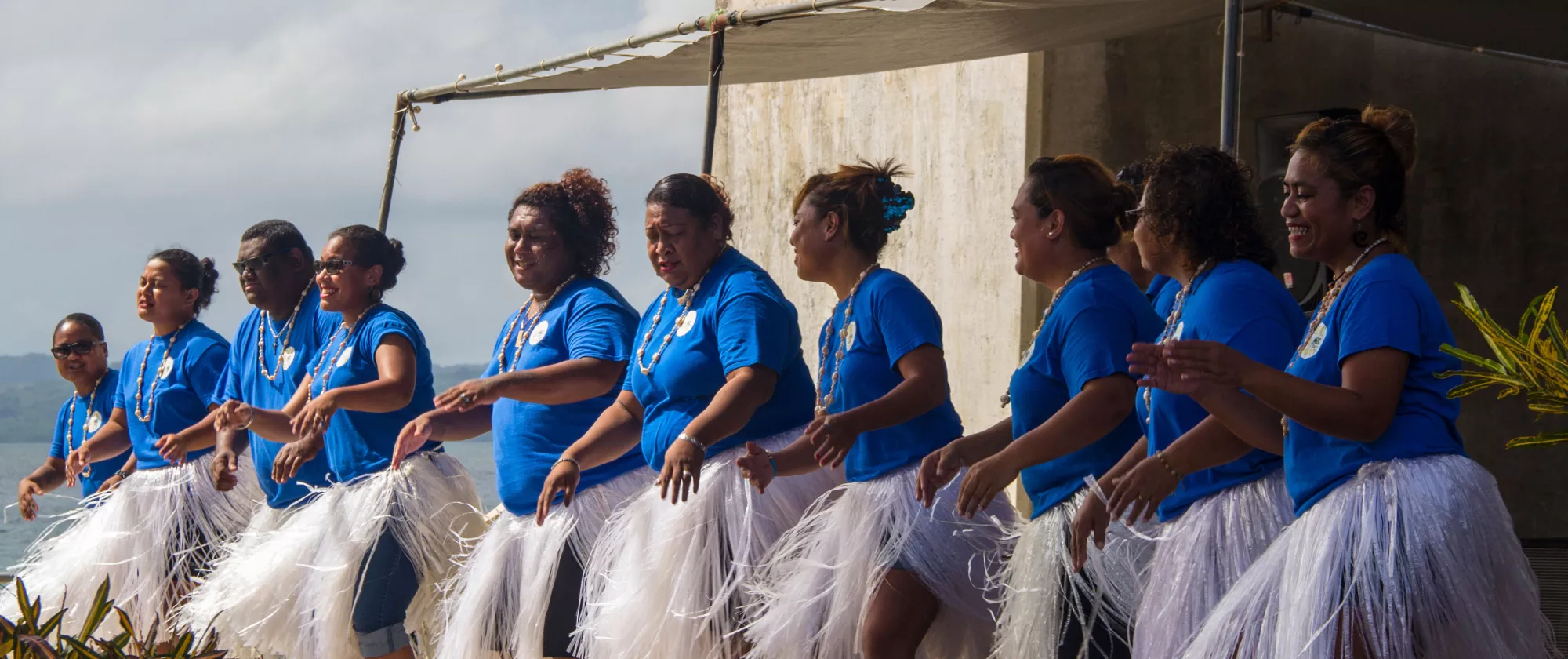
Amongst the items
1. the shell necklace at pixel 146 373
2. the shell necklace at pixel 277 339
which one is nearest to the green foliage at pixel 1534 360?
the shell necklace at pixel 277 339

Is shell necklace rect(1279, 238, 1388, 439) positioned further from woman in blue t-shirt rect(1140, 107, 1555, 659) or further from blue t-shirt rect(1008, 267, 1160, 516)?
blue t-shirt rect(1008, 267, 1160, 516)

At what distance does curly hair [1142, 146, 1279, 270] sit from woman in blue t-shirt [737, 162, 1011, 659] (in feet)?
1.91

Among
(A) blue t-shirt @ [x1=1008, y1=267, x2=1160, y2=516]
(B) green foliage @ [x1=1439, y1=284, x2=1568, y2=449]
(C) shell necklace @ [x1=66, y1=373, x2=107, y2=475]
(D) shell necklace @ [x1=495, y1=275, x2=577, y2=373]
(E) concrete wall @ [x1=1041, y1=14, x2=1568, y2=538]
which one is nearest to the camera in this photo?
(B) green foliage @ [x1=1439, y1=284, x2=1568, y2=449]

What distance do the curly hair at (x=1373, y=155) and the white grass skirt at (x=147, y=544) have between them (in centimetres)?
346

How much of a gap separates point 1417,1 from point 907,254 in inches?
91.2

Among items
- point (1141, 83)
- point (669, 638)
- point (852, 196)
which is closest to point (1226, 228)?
point (852, 196)

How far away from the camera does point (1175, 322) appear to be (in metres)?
2.39

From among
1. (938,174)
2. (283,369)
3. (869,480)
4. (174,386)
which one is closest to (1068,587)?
(869,480)

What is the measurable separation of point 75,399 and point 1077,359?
167 inches

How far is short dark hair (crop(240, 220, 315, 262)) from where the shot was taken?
427 cm

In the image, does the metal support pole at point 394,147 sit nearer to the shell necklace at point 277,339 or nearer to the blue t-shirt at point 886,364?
the shell necklace at point 277,339

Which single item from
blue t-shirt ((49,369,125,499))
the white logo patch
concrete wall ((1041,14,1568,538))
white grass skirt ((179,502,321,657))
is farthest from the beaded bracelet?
blue t-shirt ((49,369,125,499))

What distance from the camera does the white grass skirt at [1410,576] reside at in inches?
75.7

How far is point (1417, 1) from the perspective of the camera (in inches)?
185
